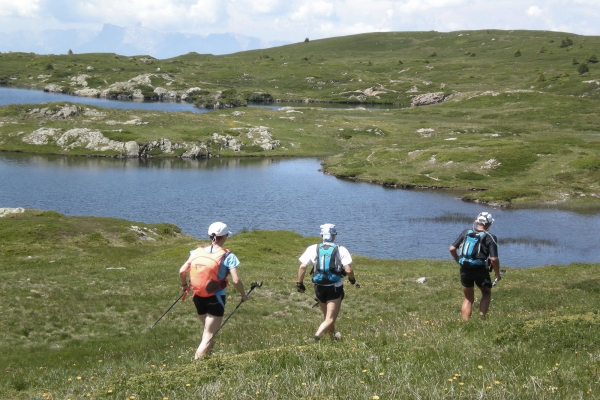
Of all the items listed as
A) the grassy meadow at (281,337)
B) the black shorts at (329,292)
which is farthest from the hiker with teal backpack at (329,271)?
the grassy meadow at (281,337)

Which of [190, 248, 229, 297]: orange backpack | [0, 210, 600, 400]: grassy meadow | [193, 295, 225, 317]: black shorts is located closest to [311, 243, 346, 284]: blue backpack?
[0, 210, 600, 400]: grassy meadow

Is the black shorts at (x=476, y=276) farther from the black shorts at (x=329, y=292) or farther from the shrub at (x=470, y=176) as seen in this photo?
the shrub at (x=470, y=176)

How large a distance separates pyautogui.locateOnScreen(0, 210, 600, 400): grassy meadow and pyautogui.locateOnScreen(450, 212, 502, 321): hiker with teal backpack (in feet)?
5.06

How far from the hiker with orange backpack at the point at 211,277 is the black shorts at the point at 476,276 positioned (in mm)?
8779

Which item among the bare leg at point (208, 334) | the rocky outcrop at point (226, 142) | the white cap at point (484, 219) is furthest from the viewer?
the rocky outcrop at point (226, 142)

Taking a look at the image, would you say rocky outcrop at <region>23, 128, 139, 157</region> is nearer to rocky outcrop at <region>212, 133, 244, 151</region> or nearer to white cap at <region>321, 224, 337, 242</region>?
rocky outcrop at <region>212, 133, 244, 151</region>

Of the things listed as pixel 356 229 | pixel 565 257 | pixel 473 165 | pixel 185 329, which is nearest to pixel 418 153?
pixel 473 165

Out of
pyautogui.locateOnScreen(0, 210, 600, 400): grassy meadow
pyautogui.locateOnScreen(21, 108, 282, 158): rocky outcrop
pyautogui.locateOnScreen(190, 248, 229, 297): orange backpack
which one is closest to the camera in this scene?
pyautogui.locateOnScreen(0, 210, 600, 400): grassy meadow

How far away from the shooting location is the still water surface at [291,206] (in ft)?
238

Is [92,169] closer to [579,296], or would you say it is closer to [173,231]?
[173,231]

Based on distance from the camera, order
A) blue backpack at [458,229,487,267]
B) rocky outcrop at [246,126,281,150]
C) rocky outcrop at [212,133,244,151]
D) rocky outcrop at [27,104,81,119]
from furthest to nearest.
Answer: rocky outcrop at [27,104,81,119] → rocky outcrop at [246,126,281,150] → rocky outcrop at [212,133,244,151] → blue backpack at [458,229,487,267]

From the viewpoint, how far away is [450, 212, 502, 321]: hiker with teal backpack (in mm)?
19422

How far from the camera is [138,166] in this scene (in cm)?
12162

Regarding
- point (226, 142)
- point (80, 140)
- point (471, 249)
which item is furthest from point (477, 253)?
point (80, 140)
